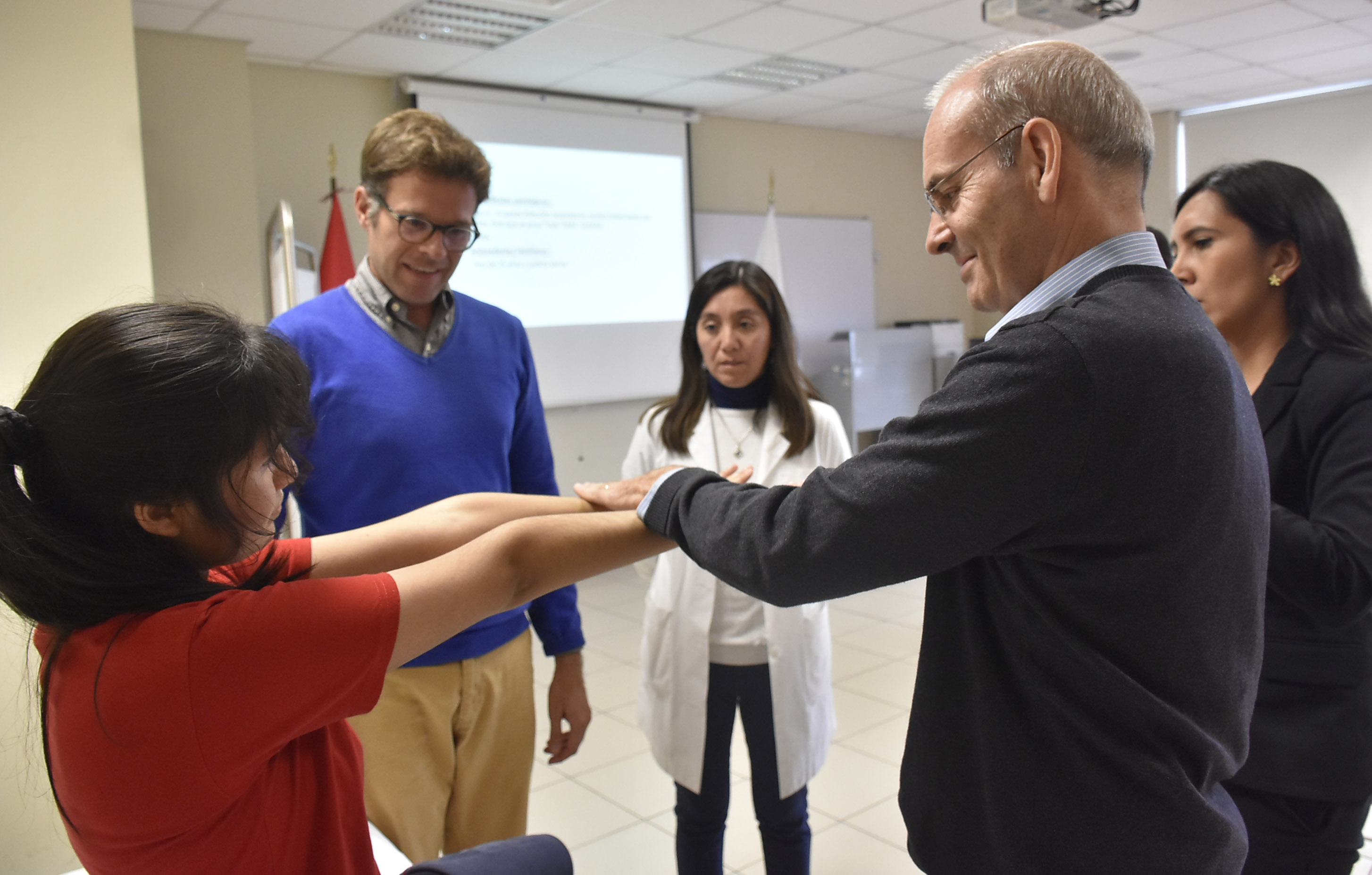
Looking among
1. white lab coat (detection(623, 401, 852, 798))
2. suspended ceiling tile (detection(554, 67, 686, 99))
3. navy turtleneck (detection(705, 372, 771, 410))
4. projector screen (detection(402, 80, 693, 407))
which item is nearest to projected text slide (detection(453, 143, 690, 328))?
projector screen (detection(402, 80, 693, 407))

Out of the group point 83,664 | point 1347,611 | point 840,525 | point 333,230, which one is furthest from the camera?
point 333,230

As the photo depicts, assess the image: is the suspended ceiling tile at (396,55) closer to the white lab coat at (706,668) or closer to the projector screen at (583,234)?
the projector screen at (583,234)

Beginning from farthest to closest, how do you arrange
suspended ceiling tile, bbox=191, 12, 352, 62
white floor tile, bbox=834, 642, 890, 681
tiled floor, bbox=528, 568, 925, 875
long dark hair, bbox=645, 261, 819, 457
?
suspended ceiling tile, bbox=191, 12, 352, 62, white floor tile, bbox=834, 642, 890, 681, tiled floor, bbox=528, 568, 925, 875, long dark hair, bbox=645, 261, 819, 457

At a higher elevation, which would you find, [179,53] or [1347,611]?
[179,53]

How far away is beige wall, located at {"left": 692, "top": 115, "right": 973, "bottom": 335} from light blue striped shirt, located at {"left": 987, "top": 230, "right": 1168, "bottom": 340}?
19.9 feet

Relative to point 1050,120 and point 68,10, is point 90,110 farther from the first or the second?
point 1050,120

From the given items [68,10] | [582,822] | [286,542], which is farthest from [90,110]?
[582,822]

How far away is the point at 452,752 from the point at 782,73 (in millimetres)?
5253

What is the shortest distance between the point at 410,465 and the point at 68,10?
1.93 metres

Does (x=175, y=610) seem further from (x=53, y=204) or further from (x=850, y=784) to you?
(x=850, y=784)

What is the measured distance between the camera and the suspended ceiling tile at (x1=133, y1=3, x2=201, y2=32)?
407 centimetres

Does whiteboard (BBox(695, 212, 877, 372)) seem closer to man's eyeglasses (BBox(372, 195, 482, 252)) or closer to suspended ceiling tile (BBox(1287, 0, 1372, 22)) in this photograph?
suspended ceiling tile (BBox(1287, 0, 1372, 22))

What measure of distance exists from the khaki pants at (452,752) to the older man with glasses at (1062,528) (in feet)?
2.36

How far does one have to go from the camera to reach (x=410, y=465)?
61.1 inches
